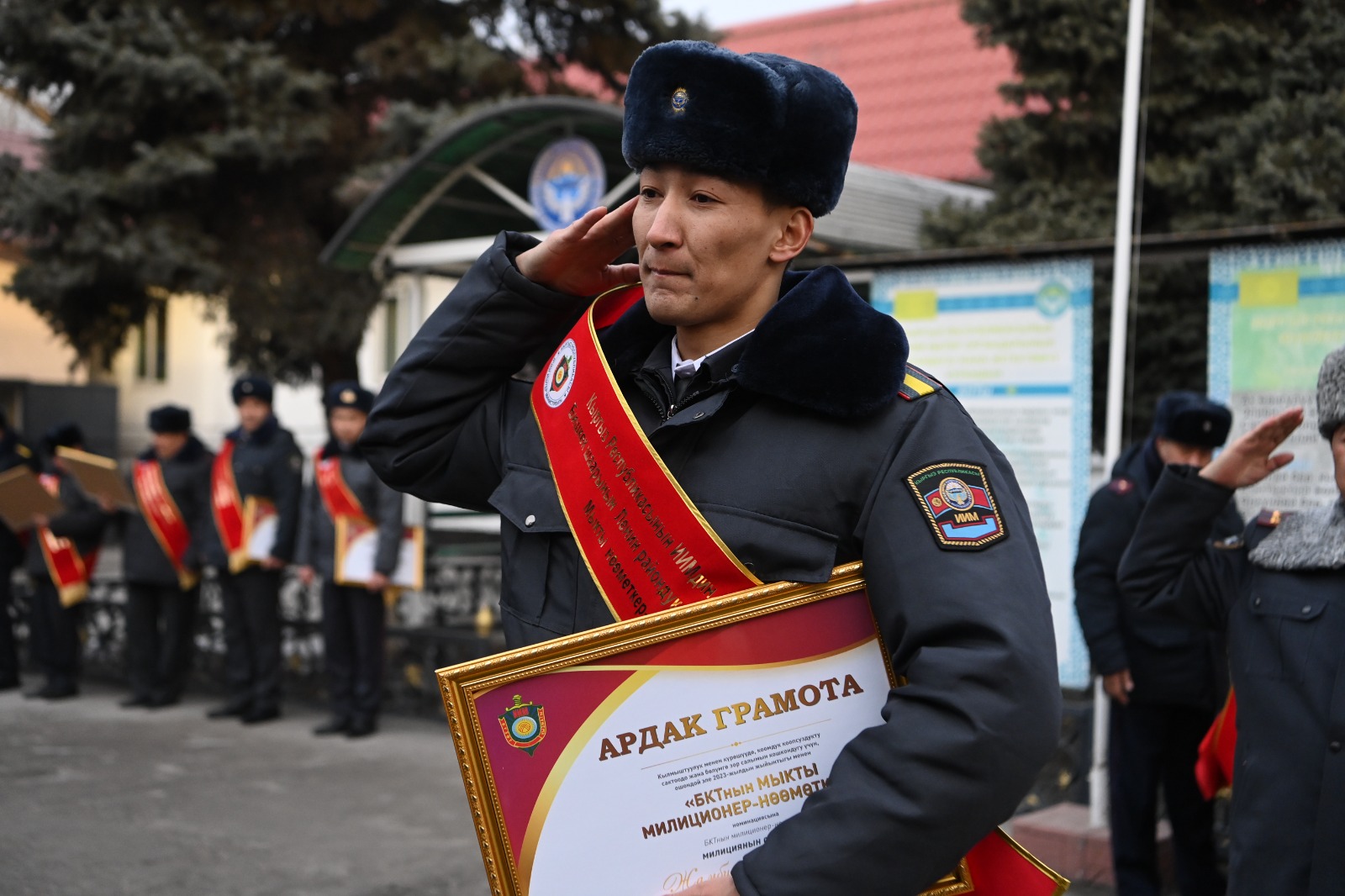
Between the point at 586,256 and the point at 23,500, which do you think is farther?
the point at 23,500

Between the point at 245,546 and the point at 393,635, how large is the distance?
1145mm

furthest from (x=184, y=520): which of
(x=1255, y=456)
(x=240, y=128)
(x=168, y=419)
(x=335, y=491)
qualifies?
(x=1255, y=456)

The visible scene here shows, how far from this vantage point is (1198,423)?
183 inches

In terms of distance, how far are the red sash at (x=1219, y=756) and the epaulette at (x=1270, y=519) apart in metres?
0.87

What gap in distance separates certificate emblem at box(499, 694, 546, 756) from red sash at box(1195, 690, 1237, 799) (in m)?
2.71

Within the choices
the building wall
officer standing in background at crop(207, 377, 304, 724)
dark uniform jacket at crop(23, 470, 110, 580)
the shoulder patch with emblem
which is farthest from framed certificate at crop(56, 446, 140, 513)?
the building wall

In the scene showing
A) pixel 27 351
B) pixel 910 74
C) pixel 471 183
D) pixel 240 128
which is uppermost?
pixel 910 74

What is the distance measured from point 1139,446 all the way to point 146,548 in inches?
258

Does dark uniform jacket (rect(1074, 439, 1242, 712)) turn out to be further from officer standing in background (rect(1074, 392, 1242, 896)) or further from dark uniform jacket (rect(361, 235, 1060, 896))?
dark uniform jacket (rect(361, 235, 1060, 896))

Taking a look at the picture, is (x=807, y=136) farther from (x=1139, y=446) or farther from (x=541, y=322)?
(x=1139, y=446)

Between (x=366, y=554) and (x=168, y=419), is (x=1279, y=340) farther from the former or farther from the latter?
(x=168, y=419)

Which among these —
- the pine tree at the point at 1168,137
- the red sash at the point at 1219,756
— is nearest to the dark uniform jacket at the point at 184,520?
the pine tree at the point at 1168,137

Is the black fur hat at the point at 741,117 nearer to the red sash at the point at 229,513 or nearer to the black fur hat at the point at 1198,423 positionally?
the black fur hat at the point at 1198,423

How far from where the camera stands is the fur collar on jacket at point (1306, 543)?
9.05 feet
